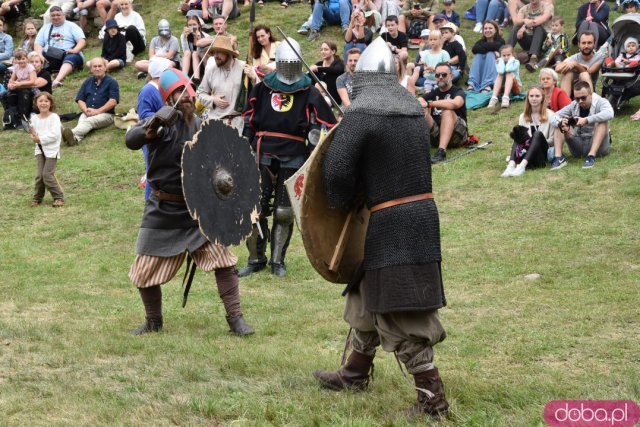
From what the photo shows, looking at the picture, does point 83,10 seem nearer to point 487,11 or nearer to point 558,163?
point 487,11

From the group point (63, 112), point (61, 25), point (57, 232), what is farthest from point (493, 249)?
point (61, 25)

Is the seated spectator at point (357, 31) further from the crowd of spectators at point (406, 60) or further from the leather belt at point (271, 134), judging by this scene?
the leather belt at point (271, 134)

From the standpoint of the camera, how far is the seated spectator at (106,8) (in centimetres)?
1862

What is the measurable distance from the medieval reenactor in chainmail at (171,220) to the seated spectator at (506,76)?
8.25 meters

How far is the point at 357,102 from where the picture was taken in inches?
178

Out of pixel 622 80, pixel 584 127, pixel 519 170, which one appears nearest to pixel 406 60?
pixel 622 80

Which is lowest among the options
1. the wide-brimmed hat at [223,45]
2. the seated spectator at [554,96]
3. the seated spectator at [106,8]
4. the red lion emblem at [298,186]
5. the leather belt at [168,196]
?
the seated spectator at [106,8]

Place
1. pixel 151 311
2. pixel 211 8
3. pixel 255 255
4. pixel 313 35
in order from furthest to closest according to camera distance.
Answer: pixel 211 8
pixel 313 35
pixel 255 255
pixel 151 311

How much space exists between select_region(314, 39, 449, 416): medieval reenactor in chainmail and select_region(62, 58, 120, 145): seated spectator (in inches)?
437

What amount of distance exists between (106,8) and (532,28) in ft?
28.2

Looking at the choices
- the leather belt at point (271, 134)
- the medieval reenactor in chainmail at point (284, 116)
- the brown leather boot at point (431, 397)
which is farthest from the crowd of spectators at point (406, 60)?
the brown leather boot at point (431, 397)

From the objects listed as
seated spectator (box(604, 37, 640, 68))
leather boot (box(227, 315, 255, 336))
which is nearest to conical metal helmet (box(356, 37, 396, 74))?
leather boot (box(227, 315, 255, 336))

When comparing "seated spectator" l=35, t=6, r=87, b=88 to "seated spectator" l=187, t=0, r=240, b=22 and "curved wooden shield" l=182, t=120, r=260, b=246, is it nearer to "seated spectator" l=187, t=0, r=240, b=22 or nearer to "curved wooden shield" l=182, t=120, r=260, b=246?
"seated spectator" l=187, t=0, r=240, b=22

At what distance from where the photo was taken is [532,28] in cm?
1527
